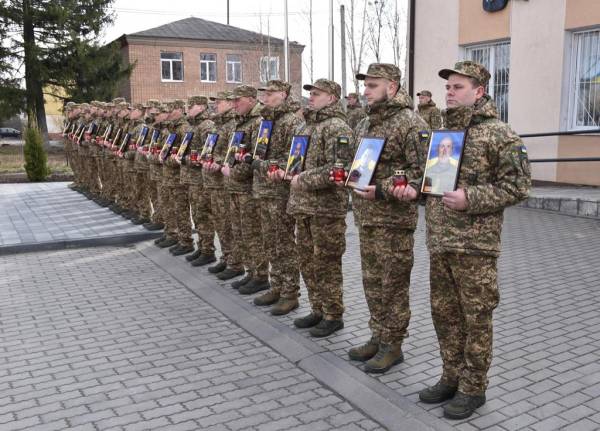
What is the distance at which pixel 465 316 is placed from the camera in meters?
3.88

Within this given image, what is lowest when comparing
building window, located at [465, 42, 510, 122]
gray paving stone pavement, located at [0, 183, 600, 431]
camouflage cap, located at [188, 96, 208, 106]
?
gray paving stone pavement, located at [0, 183, 600, 431]

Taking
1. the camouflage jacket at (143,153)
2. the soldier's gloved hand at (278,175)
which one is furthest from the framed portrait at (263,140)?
the camouflage jacket at (143,153)

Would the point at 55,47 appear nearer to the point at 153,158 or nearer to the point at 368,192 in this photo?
the point at 153,158

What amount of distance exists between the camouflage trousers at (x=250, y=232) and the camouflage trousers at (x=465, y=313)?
310 centimetres

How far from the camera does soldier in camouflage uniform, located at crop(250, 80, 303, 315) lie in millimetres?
6113

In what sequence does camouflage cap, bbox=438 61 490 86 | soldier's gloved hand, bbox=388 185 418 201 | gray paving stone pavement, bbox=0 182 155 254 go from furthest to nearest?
1. gray paving stone pavement, bbox=0 182 155 254
2. soldier's gloved hand, bbox=388 185 418 201
3. camouflage cap, bbox=438 61 490 86

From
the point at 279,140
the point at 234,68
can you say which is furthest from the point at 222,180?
the point at 234,68

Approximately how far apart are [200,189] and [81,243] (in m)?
2.85

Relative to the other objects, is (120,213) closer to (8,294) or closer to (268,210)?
(8,294)

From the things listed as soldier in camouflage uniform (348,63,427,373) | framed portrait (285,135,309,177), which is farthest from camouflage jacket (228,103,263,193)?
soldier in camouflage uniform (348,63,427,373)

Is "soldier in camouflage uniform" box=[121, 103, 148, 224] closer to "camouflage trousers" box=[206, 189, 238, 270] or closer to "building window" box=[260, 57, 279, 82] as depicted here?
"camouflage trousers" box=[206, 189, 238, 270]

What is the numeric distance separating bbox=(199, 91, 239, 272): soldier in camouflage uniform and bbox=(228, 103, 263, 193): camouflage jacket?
367 mm

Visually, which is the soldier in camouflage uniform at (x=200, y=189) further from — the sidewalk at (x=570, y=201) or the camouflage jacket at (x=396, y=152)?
the sidewalk at (x=570, y=201)

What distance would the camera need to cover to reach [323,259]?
17.8 feet
